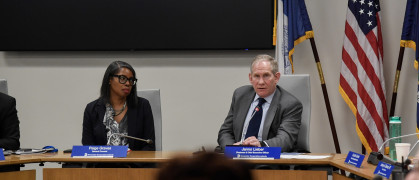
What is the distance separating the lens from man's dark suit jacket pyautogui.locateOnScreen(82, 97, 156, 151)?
3990 mm

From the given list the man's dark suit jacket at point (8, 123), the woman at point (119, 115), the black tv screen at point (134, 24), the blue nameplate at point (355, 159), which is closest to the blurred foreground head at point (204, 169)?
the blue nameplate at point (355, 159)

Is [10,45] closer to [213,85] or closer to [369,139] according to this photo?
[213,85]

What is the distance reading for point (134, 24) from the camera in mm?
5480

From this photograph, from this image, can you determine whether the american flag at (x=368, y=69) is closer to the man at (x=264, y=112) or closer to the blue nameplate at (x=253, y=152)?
the man at (x=264, y=112)

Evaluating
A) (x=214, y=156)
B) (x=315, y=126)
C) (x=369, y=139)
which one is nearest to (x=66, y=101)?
(x=315, y=126)

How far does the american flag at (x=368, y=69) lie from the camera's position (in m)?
5.02

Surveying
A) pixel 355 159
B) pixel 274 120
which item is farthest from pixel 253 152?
pixel 274 120

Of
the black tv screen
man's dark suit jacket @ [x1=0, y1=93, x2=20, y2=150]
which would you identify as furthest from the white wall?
man's dark suit jacket @ [x1=0, y1=93, x2=20, y2=150]

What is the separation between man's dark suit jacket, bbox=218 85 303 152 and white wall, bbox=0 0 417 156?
1193mm

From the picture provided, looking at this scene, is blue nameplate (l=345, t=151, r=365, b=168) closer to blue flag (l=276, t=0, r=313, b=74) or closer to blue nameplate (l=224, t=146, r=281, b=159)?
blue nameplate (l=224, t=146, r=281, b=159)

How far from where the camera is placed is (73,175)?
3.33 meters

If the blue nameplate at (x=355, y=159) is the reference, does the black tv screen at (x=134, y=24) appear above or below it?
above

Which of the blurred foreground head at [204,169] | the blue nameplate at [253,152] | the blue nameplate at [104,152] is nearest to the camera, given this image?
the blurred foreground head at [204,169]

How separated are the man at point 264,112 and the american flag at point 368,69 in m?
1.36
